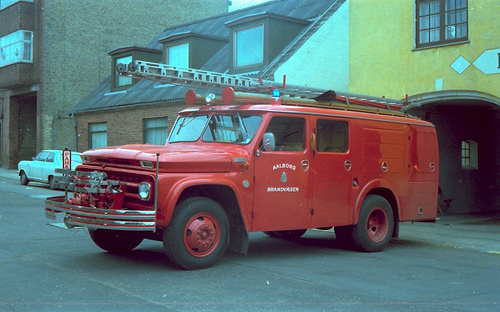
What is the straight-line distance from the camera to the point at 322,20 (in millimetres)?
18641

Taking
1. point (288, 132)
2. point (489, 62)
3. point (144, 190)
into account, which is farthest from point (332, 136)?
point (489, 62)

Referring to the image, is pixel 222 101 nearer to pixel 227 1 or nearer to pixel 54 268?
pixel 54 268

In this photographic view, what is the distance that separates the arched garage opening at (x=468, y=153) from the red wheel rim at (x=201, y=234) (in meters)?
10.6

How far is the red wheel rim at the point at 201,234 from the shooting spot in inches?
290

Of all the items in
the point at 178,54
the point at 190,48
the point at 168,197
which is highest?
the point at 190,48

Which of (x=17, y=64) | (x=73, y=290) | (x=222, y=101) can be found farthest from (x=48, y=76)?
(x=73, y=290)

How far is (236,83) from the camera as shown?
9391 mm

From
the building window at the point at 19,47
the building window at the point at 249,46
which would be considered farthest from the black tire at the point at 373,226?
the building window at the point at 19,47

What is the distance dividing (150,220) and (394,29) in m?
10.8

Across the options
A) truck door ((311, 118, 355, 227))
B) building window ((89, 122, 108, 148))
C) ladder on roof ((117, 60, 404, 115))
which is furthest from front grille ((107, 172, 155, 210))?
building window ((89, 122, 108, 148))

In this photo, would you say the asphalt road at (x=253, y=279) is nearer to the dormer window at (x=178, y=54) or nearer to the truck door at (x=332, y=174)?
the truck door at (x=332, y=174)

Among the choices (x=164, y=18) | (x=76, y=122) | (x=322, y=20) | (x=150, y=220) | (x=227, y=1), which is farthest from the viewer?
(x=227, y=1)

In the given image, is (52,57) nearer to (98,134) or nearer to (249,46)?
(98,134)

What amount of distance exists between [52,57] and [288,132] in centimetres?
2533
